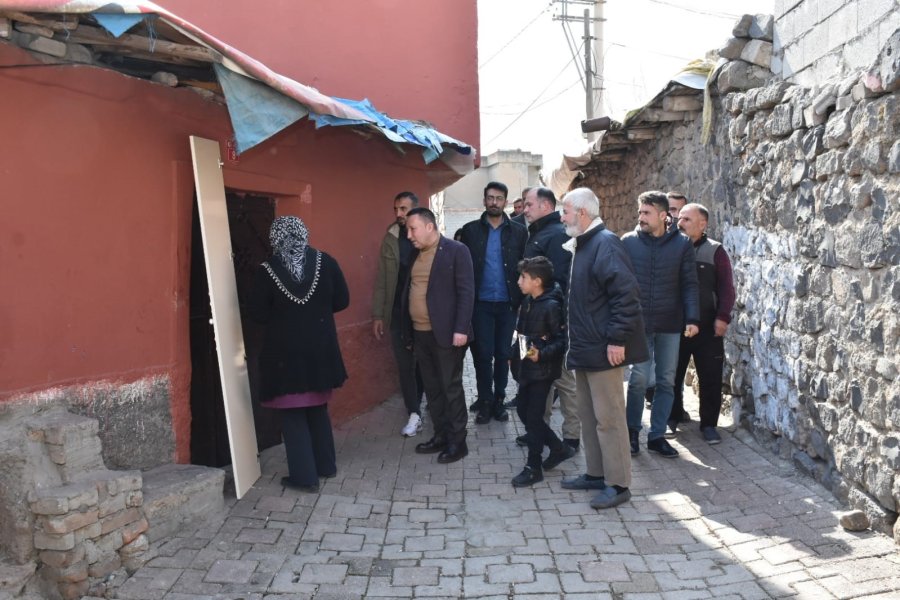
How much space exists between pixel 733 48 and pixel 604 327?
2810mm

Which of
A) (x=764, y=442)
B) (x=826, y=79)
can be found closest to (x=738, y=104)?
(x=826, y=79)

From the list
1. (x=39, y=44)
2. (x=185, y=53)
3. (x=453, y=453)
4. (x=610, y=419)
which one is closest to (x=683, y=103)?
(x=610, y=419)

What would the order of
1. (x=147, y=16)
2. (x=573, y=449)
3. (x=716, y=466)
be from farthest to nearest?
(x=573, y=449) → (x=716, y=466) → (x=147, y=16)

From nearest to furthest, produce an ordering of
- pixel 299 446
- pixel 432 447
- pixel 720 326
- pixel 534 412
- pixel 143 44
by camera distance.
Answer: pixel 143 44 < pixel 299 446 < pixel 534 412 < pixel 720 326 < pixel 432 447

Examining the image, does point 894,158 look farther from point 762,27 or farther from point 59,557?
point 59,557

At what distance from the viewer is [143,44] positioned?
3801 millimetres

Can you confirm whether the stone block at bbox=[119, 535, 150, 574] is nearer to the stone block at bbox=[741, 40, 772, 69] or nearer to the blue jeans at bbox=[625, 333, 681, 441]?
the blue jeans at bbox=[625, 333, 681, 441]

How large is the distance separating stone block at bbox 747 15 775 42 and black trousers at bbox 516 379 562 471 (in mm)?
3038

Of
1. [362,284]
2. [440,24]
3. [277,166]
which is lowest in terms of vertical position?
[362,284]

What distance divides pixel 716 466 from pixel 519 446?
143cm

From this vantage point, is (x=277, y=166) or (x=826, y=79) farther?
(x=277, y=166)

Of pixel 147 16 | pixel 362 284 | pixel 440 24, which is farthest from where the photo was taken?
pixel 440 24

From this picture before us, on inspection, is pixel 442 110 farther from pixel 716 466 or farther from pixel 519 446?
pixel 716 466

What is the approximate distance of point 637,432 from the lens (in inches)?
223
